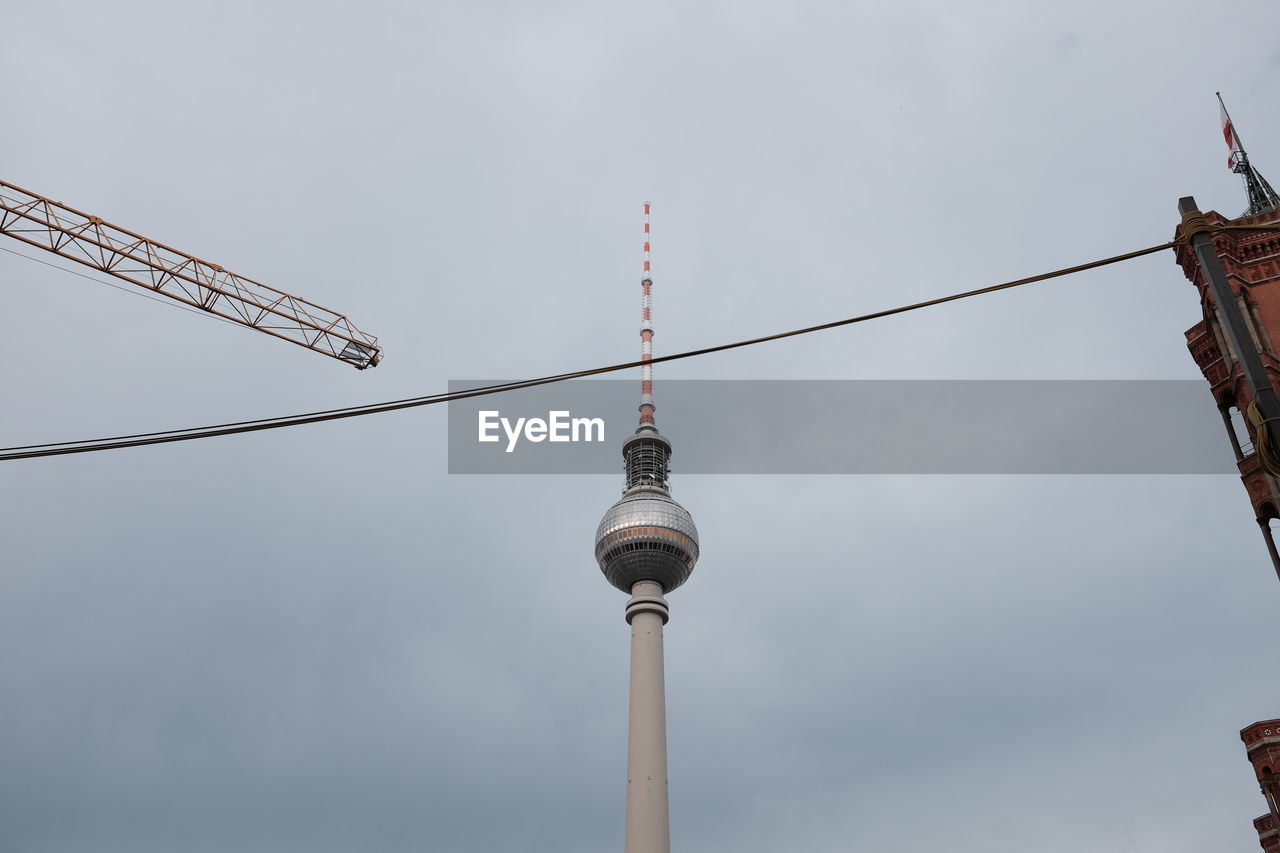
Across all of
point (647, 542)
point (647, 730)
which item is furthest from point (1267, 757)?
point (647, 542)

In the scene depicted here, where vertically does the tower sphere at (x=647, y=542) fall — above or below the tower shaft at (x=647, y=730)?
above

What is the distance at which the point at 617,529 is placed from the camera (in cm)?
15138

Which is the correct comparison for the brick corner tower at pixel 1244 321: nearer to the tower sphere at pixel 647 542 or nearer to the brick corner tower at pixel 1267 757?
the brick corner tower at pixel 1267 757

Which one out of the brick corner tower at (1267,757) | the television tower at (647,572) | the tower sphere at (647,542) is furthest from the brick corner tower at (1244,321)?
the tower sphere at (647,542)

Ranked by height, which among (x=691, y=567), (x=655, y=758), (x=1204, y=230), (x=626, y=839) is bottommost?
(x=1204, y=230)

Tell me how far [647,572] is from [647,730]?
25.6 m

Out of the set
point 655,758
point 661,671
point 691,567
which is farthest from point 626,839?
point 691,567

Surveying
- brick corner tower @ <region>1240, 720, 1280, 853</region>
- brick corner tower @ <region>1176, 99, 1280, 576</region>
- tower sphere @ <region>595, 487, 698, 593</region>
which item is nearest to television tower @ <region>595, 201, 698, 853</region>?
tower sphere @ <region>595, 487, 698, 593</region>

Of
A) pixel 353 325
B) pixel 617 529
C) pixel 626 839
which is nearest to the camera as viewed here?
pixel 353 325

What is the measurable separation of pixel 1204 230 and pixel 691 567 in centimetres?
13934

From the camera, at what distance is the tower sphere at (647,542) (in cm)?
14888

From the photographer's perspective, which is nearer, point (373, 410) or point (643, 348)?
point (373, 410)

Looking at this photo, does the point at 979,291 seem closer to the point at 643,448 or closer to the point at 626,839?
the point at 626,839

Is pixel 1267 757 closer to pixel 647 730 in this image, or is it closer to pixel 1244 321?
pixel 1244 321
